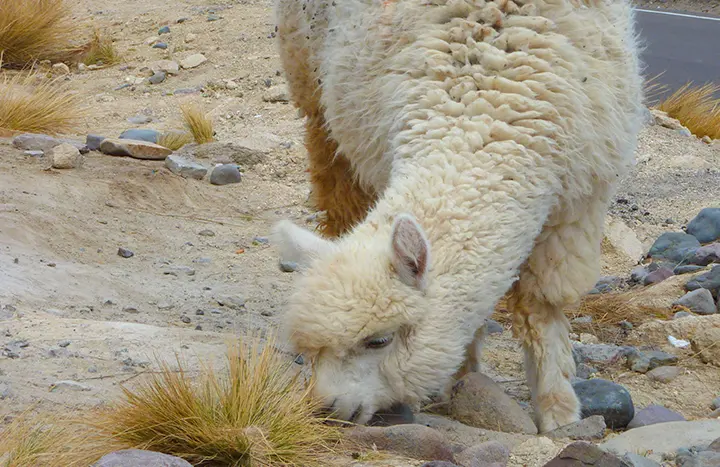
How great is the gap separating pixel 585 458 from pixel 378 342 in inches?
39.4

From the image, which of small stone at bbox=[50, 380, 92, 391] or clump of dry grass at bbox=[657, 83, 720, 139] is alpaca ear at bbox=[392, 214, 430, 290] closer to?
small stone at bbox=[50, 380, 92, 391]

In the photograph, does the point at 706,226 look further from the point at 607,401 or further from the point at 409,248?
the point at 409,248

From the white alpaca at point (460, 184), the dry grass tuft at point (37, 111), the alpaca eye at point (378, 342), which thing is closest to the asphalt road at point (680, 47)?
the dry grass tuft at point (37, 111)

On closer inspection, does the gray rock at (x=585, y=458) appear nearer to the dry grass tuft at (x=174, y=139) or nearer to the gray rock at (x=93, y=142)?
the gray rock at (x=93, y=142)

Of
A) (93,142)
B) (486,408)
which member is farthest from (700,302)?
(93,142)

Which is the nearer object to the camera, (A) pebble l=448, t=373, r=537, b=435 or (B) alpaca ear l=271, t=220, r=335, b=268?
(B) alpaca ear l=271, t=220, r=335, b=268

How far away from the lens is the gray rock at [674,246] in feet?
26.6

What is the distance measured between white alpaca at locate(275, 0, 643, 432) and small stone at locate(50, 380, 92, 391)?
39.6 inches

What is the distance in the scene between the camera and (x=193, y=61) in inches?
522

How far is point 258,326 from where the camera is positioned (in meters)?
6.28

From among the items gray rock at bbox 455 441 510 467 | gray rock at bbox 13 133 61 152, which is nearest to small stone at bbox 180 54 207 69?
gray rock at bbox 13 133 61 152

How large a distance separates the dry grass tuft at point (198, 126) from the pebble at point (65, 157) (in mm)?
1756

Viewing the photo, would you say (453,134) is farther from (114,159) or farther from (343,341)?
(114,159)

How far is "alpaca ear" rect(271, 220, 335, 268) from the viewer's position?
4436mm
